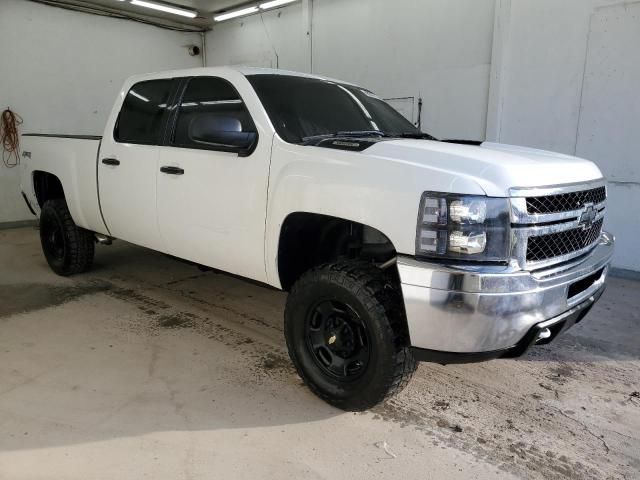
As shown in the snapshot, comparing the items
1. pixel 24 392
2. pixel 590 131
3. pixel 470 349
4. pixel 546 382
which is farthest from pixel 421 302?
pixel 590 131

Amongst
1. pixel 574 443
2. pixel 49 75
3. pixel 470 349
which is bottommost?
pixel 574 443

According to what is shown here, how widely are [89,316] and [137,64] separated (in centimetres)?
754

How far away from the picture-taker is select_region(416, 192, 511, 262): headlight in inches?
81.4

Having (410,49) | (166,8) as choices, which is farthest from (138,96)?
(166,8)

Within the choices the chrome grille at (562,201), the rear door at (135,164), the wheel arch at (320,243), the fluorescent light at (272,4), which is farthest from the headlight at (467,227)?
the fluorescent light at (272,4)

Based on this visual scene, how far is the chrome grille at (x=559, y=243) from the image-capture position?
2209 mm

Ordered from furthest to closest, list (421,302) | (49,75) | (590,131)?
(49,75)
(590,131)
(421,302)

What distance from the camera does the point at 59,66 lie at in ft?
28.6

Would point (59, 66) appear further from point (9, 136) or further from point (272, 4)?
point (272, 4)

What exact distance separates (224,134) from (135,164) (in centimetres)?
117

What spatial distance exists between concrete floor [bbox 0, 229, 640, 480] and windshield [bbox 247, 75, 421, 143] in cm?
155

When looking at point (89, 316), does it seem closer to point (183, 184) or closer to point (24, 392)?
point (24, 392)

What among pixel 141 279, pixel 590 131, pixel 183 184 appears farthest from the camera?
pixel 590 131

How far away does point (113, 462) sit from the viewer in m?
2.18
